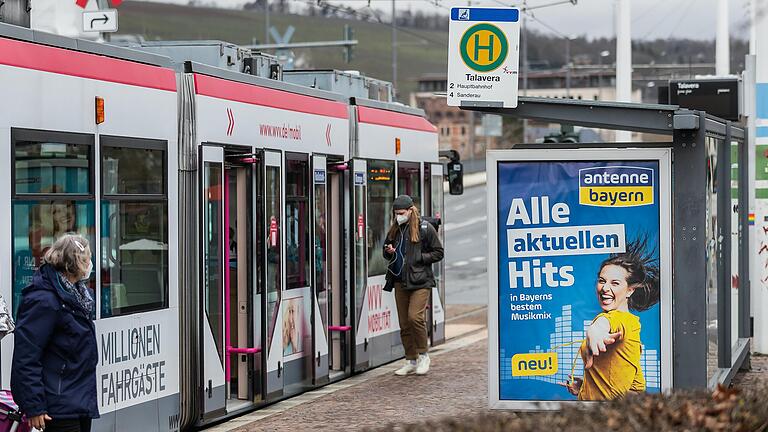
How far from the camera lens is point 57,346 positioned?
739cm

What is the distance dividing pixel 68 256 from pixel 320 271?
6432mm

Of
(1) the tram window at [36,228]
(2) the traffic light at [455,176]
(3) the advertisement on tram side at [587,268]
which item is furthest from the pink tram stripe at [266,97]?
(2) the traffic light at [455,176]

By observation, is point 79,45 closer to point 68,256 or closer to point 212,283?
point 68,256

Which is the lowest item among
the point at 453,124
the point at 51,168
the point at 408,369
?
the point at 408,369

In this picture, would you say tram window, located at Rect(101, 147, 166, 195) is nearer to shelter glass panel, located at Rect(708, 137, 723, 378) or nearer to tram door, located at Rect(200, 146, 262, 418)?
tram door, located at Rect(200, 146, 262, 418)

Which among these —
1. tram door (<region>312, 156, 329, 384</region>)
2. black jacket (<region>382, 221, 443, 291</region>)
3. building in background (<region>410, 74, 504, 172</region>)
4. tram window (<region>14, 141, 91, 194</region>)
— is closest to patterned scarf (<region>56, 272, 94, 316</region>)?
tram window (<region>14, 141, 91, 194</region>)

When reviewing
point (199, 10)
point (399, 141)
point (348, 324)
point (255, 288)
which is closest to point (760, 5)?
point (255, 288)

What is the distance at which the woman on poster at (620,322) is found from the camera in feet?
33.0

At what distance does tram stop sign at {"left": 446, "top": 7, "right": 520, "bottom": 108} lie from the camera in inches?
403

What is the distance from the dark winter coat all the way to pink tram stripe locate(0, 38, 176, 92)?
5.32 feet

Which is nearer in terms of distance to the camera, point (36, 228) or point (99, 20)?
point (36, 228)

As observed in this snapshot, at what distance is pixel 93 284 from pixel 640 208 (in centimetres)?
378

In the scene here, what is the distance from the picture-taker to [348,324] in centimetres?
1453

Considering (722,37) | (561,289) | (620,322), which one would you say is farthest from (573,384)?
(722,37)
